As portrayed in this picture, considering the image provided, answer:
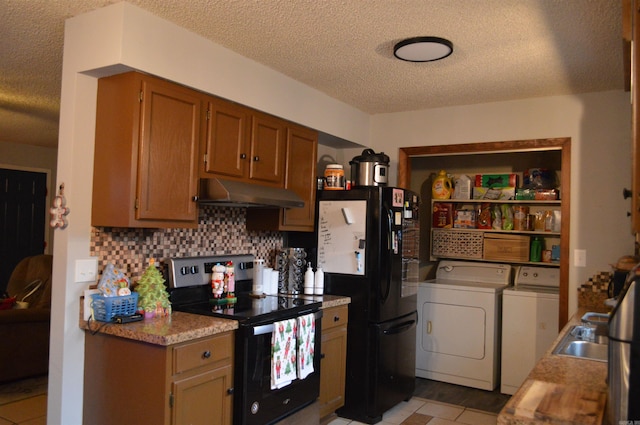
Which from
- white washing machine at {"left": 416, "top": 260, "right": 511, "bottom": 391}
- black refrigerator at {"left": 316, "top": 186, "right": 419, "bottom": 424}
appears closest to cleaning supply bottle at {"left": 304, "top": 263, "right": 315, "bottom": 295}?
Answer: black refrigerator at {"left": 316, "top": 186, "right": 419, "bottom": 424}

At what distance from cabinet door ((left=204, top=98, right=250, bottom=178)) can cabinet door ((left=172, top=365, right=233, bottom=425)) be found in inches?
44.0

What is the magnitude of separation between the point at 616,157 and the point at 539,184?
111 cm

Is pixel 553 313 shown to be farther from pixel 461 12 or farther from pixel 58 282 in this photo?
pixel 58 282

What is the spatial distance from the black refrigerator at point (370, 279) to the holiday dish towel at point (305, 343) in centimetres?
61

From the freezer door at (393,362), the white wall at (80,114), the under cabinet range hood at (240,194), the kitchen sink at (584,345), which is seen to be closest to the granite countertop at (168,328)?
the white wall at (80,114)

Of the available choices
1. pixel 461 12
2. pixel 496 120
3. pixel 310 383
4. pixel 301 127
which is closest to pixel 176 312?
pixel 310 383

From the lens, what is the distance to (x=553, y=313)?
396cm

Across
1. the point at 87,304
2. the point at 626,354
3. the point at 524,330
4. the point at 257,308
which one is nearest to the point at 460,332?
the point at 524,330

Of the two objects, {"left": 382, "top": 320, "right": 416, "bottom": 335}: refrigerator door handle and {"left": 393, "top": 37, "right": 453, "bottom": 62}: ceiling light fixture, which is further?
{"left": 382, "top": 320, "right": 416, "bottom": 335}: refrigerator door handle

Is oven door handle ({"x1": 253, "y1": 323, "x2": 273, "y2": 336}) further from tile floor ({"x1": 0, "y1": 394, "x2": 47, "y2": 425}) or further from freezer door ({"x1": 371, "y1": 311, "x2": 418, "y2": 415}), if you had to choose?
tile floor ({"x1": 0, "y1": 394, "x2": 47, "y2": 425})

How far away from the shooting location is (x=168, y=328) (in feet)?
7.47

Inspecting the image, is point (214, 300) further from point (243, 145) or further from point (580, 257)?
point (580, 257)

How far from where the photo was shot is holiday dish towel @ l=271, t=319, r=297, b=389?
105 inches

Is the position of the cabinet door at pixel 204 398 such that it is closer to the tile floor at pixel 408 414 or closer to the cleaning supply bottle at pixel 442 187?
the tile floor at pixel 408 414
